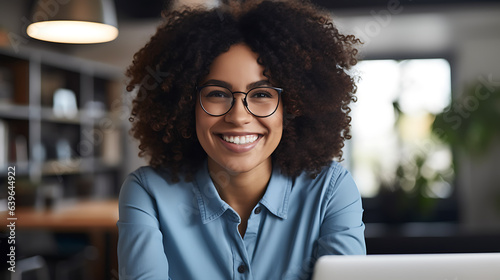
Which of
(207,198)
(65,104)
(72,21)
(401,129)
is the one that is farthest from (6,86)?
(401,129)

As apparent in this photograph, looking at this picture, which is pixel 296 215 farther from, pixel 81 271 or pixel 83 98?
pixel 83 98

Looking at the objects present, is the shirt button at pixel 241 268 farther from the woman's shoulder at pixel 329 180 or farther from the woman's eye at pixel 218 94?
the woman's eye at pixel 218 94

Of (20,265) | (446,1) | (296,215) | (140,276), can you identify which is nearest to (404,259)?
(296,215)

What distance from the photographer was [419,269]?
78 centimetres

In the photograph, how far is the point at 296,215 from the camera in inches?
51.3

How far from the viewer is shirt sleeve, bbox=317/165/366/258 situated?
3.93 feet

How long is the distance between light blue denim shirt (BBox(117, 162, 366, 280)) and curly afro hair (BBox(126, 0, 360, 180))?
0.08 meters

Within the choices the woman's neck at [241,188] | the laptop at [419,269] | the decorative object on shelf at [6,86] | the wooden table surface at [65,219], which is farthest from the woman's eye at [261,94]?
the decorative object on shelf at [6,86]

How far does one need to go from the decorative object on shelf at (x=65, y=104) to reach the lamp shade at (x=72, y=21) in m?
2.68

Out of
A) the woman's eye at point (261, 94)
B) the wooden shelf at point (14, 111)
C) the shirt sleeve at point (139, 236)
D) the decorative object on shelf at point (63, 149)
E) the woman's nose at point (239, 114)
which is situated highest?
the wooden shelf at point (14, 111)

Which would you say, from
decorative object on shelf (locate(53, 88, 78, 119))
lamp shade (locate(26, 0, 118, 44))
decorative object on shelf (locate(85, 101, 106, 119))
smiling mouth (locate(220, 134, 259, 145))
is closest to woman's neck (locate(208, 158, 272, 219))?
smiling mouth (locate(220, 134, 259, 145))

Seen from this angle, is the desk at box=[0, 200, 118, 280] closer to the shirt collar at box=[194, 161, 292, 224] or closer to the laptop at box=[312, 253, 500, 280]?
the shirt collar at box=[194, 161, 292, 224]

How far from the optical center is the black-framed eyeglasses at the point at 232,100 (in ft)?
3.97

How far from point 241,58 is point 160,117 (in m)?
0.27
